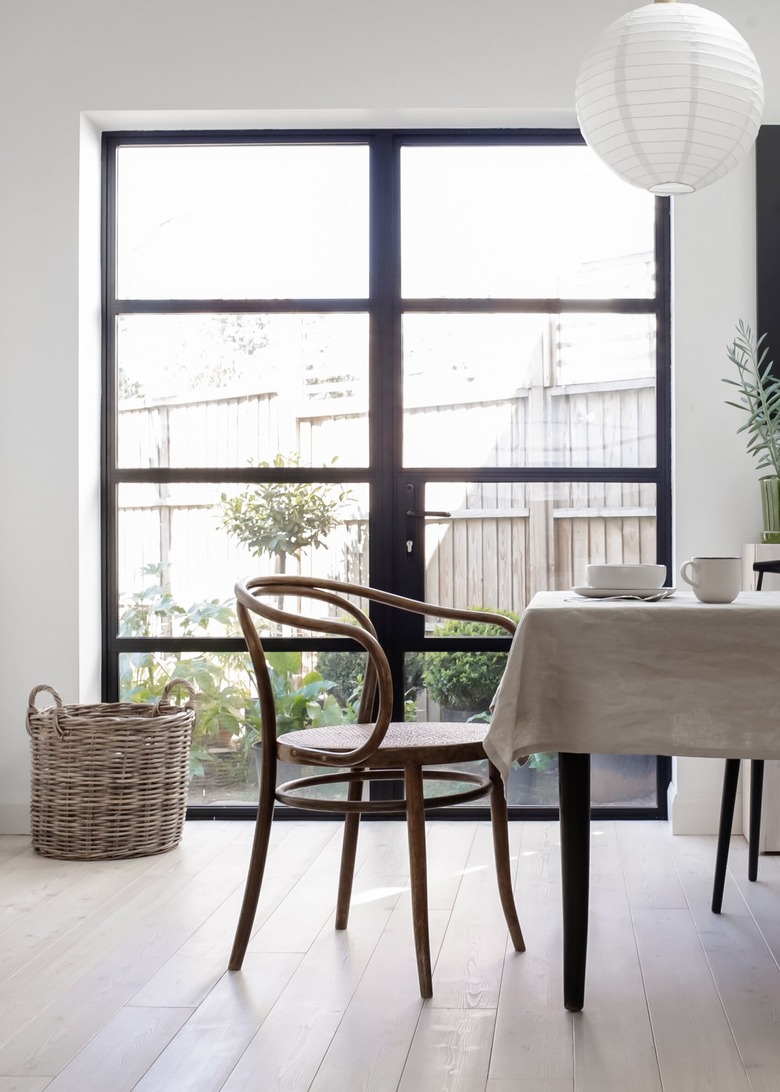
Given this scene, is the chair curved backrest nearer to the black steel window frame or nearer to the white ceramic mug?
the white ceramic mug

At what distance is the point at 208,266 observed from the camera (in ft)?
11.9

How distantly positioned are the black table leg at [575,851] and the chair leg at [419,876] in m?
0.27

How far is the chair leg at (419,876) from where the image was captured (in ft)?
6.61

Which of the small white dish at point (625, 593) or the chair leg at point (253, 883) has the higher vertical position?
the small white dish at point (625, 593)

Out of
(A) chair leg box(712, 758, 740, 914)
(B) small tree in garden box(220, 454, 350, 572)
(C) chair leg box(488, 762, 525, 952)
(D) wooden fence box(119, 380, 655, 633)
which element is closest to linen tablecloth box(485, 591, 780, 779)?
(C) chair leg box(488, 762, 525, 952)

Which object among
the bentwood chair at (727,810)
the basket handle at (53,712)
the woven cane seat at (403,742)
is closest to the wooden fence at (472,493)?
the basket handle at (53,712)

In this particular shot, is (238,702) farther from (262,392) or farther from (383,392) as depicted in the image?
(383,392)

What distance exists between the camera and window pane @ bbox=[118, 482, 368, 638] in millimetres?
3580

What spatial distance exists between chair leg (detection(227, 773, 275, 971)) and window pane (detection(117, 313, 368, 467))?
1.64 meters

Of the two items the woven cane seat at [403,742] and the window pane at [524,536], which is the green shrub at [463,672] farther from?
the woven cane seat at [403,742]

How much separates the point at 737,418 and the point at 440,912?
5.92 feet

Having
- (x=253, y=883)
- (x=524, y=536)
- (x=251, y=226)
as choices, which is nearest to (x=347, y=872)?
(x=253, y=883)

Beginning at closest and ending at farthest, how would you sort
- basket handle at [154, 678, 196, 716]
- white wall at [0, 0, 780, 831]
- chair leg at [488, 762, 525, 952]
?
chair leg at [488, 762, 525, 952] → basket handle at [154, 678, 196, 716] → white wall at [0, 0, 780, 831]

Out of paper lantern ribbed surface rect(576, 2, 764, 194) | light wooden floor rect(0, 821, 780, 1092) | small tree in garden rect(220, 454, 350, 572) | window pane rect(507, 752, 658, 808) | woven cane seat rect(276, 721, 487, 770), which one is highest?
paper lantern ribbed surface rect(576, 2, 764, 194)
